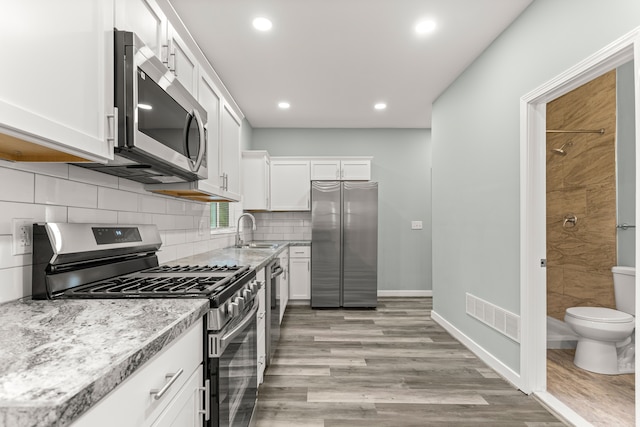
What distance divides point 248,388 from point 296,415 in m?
0.60

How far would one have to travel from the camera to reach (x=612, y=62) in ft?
5.63

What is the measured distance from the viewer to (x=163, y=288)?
1328 millimetres

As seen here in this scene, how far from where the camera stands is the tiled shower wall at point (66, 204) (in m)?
1.18

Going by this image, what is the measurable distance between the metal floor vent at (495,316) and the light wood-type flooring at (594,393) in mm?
432

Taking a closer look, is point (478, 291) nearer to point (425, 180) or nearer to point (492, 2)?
point (492, 2)

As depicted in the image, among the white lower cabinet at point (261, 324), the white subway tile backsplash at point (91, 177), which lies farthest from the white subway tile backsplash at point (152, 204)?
the white lower cabinet at point (261, 324)

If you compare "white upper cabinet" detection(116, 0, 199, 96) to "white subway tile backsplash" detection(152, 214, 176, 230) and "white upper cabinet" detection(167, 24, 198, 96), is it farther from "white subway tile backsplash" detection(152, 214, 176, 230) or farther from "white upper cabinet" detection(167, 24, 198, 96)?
"white subway tile backsplash" detection(152, 214, 176, 230)

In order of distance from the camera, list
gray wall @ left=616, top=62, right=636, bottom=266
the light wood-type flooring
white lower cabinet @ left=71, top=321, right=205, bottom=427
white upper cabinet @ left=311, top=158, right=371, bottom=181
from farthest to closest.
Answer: white upper cabinet @ left=311, top=158, right=371, bottom=181 → gray wall @ left=616, top=62, right=636, bottom=266 → the light wood-type flooring → white lower cabinet @ left=71, top=321, right=205, bottom=427

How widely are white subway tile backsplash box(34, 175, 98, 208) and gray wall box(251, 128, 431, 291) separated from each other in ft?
12.7

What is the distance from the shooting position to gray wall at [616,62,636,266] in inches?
117

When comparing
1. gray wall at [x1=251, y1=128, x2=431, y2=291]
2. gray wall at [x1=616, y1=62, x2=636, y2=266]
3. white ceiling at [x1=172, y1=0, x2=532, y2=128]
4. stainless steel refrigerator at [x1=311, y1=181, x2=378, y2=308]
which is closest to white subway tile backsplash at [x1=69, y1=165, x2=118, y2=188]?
white ceiling at [x1=172, y1=0, x2=532, y2=128]

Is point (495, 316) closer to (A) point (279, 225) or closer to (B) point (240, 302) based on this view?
(B) point (240, 302)

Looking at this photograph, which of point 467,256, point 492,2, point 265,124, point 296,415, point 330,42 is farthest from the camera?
point 265,124

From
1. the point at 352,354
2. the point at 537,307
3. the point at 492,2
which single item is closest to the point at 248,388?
the point at 352,354
